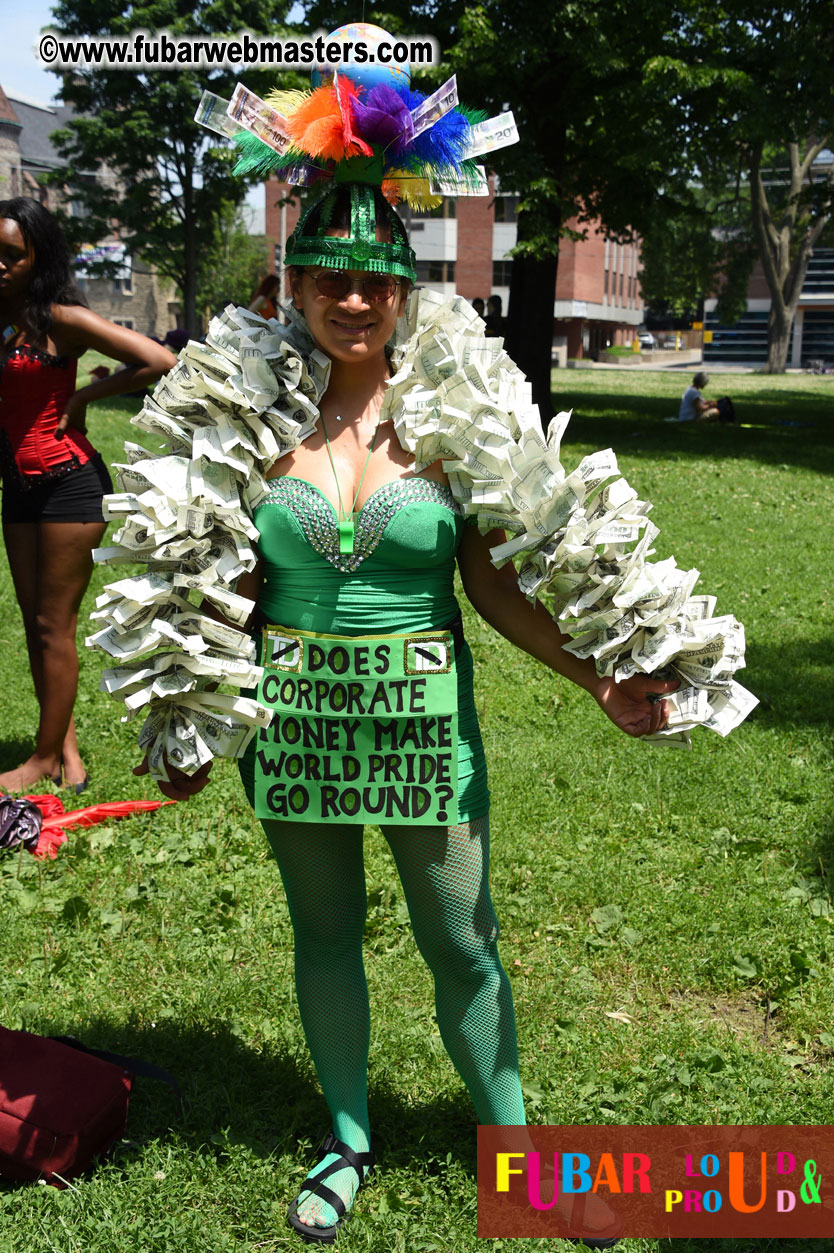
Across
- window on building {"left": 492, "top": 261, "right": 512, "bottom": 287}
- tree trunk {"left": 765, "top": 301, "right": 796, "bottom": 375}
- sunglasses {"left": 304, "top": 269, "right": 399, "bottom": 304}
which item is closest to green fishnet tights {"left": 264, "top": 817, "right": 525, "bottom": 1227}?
sunglasses {"left": 304, "top": 269, "right": 399, "bottom": 304}

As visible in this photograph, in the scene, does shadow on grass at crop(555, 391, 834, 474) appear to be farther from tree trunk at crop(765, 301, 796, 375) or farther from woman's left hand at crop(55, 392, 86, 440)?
tree trunk at crop(765, 301, 796, 375)

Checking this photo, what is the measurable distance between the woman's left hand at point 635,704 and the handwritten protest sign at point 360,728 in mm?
341

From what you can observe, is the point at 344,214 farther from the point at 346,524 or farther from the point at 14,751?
the point at 14,751

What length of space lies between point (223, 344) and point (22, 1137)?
6.39 feet

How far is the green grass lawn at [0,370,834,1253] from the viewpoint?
2883 mm

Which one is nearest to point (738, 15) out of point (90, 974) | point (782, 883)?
point (782, 883)

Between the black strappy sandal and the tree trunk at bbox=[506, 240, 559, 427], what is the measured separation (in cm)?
1671

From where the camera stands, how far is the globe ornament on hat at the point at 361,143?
242 cm

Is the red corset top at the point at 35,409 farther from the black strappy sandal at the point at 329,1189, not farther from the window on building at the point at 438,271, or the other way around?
the window on building at the point at 438,271

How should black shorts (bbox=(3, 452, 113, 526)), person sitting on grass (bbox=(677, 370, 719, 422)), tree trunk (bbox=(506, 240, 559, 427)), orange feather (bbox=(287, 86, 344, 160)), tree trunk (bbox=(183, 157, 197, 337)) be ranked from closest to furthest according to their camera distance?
1. orange feather (bbox=(287, 86, 344, 160))
2. black shorts (bbox=(3, 452, 113, 526))
3. tree trunk (bbox=(506, 240, 559, 427))
4. person sitting on grass (bbox=(677, 370, 719, 422))
5. tree trunk (bbox=(183, 157, 197, 337))

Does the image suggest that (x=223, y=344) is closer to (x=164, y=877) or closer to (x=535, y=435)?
(x=535, y=435)

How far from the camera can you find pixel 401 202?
2719 mm

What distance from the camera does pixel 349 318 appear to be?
247cm

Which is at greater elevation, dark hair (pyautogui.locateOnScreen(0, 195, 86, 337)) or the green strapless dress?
dark hair (pyautogui.locateOnScreen(0, 195, 86, 337))
